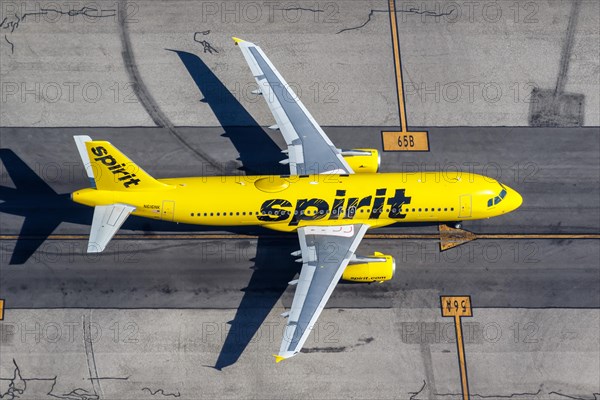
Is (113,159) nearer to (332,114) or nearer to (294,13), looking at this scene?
(332,114)

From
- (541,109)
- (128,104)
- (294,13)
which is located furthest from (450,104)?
(128,104)

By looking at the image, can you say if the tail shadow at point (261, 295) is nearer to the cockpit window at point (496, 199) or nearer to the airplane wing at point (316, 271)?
the airplane wing at point (316, 271)

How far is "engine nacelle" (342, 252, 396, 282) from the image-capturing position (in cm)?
3988

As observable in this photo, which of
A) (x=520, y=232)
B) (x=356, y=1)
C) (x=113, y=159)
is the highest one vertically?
(x=356, y=1)

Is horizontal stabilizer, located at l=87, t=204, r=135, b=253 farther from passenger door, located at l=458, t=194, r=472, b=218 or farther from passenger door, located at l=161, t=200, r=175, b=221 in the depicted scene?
passenger door, located at l=458, t=194, r=472, b=218

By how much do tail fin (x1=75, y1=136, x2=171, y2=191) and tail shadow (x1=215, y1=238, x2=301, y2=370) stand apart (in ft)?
29.4

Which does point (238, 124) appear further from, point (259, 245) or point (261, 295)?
point (261, 295)

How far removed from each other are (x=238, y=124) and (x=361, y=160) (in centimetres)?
1092

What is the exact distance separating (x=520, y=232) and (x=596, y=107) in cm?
1332

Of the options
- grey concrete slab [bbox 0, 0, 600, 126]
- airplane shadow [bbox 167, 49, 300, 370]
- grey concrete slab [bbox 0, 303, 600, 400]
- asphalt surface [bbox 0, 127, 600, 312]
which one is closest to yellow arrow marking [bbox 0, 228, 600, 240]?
asphalt surface [bbox 0, 127, 600, 312]

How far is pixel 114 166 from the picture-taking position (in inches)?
1512

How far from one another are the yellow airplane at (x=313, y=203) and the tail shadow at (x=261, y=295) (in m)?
2.31

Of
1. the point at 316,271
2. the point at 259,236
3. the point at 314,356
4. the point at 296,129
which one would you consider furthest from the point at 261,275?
the point at 296,129

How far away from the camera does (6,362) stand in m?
40.7
